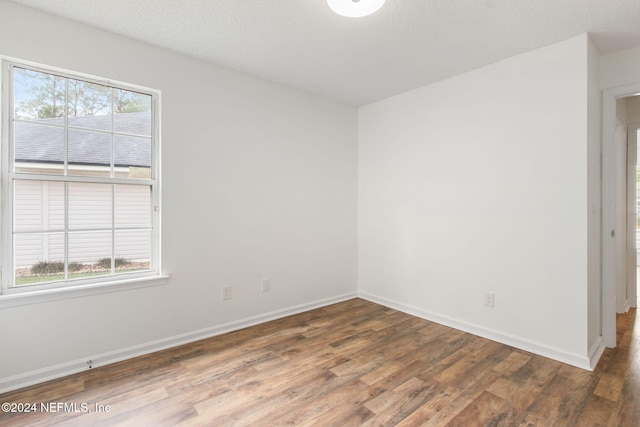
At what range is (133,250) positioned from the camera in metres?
2.52

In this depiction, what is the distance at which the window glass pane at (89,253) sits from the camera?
2.26m

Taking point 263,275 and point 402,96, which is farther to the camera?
point 402,96

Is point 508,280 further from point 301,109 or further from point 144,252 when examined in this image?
point 144,252

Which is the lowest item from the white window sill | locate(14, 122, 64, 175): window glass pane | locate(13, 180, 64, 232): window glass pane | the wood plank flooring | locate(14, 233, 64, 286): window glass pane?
the wood plank flooring

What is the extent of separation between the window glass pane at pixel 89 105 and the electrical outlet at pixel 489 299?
357 cm

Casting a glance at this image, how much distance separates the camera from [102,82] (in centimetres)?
237

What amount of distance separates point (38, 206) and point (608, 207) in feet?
14.7

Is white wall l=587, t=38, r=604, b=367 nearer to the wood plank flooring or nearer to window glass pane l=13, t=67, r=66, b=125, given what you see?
the wood plank flooring

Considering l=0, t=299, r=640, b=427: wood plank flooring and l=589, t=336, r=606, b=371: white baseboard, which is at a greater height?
l=589, t=336, r=606, b=371: white baseboard

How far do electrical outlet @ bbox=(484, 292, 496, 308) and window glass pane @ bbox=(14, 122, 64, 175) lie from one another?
3.66m

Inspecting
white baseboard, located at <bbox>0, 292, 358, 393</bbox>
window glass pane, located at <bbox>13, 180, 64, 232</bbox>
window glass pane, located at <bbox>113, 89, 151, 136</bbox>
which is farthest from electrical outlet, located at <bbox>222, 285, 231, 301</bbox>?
window glass pane, located at <bbox>113, 89, 151, 136</bbox>

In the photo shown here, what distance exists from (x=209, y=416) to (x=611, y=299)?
3277 mm

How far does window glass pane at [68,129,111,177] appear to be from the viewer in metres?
2.25

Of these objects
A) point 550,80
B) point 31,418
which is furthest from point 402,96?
point 31,418
